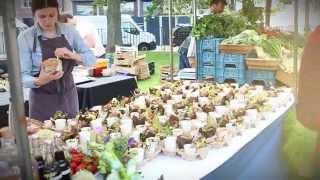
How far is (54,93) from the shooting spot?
6.45ft

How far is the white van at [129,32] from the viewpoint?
1876 mm

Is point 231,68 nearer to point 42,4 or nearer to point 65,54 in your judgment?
point 65,54

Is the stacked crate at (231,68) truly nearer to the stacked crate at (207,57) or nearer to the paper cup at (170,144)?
the stacked crate at (207,57)

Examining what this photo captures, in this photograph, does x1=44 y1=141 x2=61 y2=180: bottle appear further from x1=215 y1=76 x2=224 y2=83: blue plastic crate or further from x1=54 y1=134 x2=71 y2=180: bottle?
x1=215 y1=76 x2=224 y2=83: blue plastic crate

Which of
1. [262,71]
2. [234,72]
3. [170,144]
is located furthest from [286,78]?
[170,144]

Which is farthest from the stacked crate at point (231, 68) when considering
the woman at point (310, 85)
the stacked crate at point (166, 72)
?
the woman at point (310, 85)

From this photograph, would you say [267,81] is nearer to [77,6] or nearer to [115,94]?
[115,94]

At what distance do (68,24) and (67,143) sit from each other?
51cm

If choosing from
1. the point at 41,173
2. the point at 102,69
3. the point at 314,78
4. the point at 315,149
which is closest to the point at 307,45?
the point at 314,78

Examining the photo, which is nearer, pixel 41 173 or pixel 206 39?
pixel 41 173

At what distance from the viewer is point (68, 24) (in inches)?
74.4

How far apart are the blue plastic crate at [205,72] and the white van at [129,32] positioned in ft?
1.00

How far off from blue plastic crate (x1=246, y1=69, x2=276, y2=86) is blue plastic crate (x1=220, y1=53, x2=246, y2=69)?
0.17 ft

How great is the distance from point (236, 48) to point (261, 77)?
174mm
